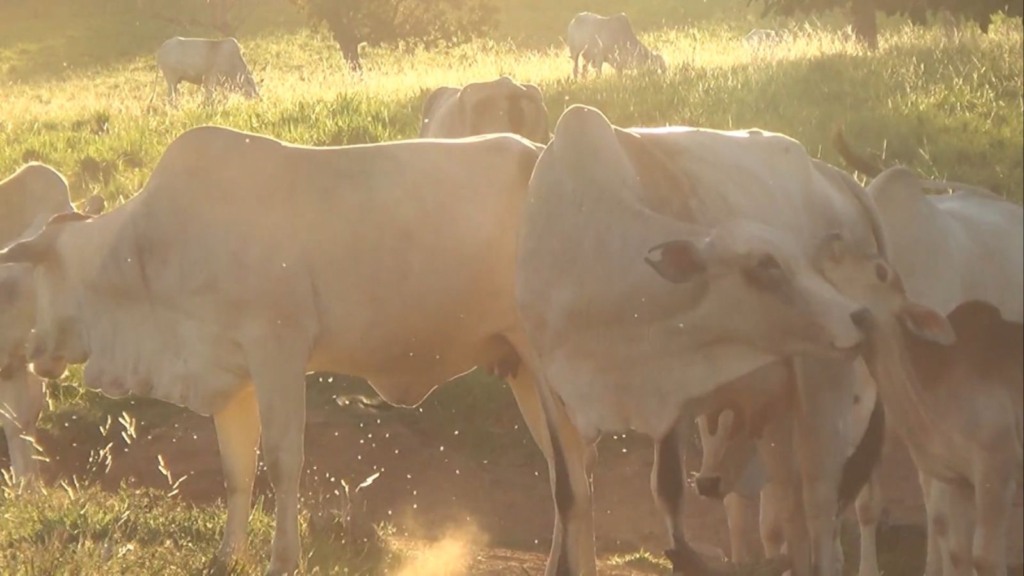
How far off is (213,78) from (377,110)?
10577mm

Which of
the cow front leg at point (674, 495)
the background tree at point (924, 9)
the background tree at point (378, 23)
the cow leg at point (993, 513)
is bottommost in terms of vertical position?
the background tree at point (378, 23)

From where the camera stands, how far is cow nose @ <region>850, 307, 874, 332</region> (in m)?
4.20

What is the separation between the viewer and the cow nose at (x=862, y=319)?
420 cm

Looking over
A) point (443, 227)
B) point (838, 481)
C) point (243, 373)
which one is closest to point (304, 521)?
point (243, 373)

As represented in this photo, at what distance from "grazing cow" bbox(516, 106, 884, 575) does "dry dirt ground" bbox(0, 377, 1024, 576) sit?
1848 millimetres

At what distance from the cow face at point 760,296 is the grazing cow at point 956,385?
7cm

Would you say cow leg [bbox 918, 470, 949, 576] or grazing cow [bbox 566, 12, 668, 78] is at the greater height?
cow leg [bbox 918, 470, 949, 576]

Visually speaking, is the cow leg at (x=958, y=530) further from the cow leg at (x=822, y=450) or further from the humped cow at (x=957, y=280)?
the cow leg at (x=822, y=450)

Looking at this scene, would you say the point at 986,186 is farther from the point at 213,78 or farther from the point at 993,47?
the point at 213,78

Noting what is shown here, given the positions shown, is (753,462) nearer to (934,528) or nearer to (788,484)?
(788,484)

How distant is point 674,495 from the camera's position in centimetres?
506

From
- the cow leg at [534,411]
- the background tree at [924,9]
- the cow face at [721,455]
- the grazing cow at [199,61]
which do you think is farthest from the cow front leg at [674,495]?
the grazing cow at [199,61]

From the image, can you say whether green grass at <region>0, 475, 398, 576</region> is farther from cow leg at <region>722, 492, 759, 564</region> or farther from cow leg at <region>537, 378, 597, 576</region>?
cow leg at <region>722, 492, 759, 564</region>

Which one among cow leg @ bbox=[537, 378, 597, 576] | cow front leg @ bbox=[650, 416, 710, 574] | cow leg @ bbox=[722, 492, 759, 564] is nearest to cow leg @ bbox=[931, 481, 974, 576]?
cow front leg @ bbox=[650, 416, 710, 574]
